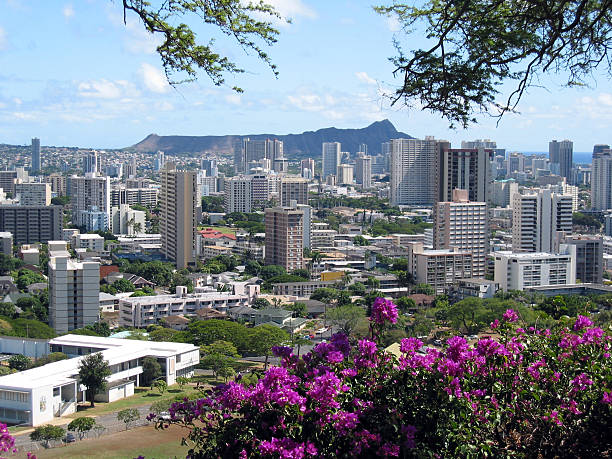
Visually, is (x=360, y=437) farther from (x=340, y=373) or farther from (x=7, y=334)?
(x=7, y=334)

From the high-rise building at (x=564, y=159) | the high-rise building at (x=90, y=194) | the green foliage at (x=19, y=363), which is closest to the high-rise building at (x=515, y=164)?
the high-rise building at (x=564, y=159)

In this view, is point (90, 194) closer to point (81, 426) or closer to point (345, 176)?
point (81, 426)

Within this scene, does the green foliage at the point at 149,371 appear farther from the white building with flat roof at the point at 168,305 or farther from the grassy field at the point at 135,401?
the white building with flat roof at the point at 168,305

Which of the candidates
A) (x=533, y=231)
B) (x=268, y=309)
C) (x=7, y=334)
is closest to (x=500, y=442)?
(x=7, y=334)

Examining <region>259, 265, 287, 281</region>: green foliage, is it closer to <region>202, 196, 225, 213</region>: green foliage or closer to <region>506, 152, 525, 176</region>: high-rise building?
<region>202, 196, 225, 213</region>: green foliage

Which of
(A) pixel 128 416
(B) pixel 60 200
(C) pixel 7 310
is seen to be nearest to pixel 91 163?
(B) pixel 60 200

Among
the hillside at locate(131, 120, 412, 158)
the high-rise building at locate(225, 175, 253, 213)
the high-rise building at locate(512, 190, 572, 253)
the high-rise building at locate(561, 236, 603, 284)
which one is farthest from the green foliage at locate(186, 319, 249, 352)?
the hillside at locate(131, 120, 412, 158)
